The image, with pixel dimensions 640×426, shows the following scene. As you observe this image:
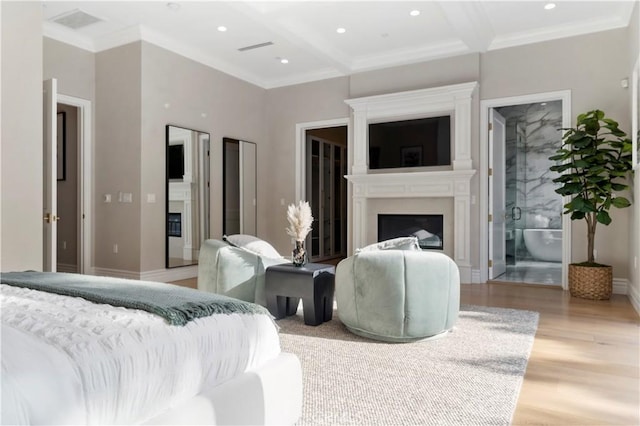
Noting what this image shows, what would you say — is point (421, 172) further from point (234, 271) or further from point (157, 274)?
point (157, 274)

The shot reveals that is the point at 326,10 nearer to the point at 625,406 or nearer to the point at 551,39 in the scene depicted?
the point at 551,39

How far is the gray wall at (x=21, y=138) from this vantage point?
3.47m

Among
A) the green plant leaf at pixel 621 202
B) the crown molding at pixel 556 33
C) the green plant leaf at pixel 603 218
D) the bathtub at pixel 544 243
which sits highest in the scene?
the crown molding at pixel 556 33

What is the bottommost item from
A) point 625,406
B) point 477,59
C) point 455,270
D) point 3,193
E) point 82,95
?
point 625,406

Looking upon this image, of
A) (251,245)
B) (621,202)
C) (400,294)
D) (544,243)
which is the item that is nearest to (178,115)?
(251,245)

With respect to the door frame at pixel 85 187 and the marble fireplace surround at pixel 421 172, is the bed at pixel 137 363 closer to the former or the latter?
the door frame at pixel 85 187

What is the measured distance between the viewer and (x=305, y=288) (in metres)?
3.27

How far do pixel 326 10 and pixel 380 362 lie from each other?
3.73 m

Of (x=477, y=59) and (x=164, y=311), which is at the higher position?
(x=477, y=59)

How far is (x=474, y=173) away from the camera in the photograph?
5.48 metres

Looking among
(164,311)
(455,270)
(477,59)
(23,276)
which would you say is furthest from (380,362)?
(477,59)

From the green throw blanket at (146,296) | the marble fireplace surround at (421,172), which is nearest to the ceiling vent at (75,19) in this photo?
the marble fireplace surround at (421,172)

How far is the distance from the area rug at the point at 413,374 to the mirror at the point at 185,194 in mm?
2731

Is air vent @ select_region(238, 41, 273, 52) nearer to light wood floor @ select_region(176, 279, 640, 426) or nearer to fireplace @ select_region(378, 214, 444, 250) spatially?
fireplace @ select_region(378, 214, 444, 250)
